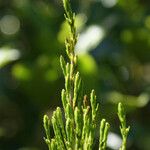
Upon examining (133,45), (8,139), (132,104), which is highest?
(133,45)

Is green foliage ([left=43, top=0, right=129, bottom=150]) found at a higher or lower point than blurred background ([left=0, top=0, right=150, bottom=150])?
higher

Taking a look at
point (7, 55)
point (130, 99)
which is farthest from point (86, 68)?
point (7, 55)

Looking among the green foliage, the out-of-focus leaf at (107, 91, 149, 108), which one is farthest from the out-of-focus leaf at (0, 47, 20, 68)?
the green foliage

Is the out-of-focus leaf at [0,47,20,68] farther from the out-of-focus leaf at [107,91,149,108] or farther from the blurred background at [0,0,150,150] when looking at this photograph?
the out-of-focus leaf at [107,91,149,108]

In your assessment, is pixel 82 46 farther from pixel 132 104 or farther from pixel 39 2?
pixel 39 2

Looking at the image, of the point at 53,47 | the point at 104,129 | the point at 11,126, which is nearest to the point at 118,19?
the point at 53,47

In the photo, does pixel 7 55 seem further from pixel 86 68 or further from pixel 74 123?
pixel 74 123

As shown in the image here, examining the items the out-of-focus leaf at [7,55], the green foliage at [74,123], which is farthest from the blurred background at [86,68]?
the green foliage at [74,123]

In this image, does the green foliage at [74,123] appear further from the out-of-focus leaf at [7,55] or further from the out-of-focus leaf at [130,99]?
the out-of-focus leaf at [7,55]
